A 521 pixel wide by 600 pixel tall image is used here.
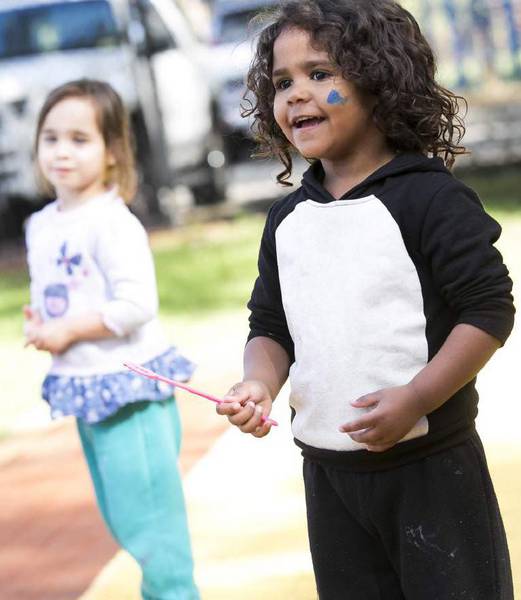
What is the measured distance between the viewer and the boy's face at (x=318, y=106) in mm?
2652

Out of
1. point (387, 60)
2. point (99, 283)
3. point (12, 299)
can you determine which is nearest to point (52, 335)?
point (99, 283)

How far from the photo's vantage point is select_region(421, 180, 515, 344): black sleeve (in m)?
2.48

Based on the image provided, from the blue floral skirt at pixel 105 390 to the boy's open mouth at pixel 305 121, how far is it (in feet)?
3.97

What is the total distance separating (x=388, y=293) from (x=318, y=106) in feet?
1.29

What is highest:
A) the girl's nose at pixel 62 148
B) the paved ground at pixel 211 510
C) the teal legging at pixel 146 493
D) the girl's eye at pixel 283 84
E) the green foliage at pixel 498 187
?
the girl's eye at pixel 283 84

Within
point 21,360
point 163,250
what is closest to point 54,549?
point 21,360

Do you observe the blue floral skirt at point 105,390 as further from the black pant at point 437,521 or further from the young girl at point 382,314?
the black pant at point 437,521

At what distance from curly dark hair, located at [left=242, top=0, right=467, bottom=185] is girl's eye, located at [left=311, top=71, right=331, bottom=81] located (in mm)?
30

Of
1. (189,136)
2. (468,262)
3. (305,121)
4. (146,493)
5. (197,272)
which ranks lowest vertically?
(197,272)

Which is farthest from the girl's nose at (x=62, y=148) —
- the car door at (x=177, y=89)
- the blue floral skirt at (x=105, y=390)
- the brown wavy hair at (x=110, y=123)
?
the car door at (x=177, y=89)

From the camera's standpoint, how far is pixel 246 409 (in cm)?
262

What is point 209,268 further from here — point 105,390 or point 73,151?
point 105,390

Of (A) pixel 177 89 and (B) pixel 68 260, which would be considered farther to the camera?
(A) pixel 177 89

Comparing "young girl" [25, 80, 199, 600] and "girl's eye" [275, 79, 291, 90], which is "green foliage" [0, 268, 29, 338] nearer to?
"young girl" [25, 80, 199, 600]
